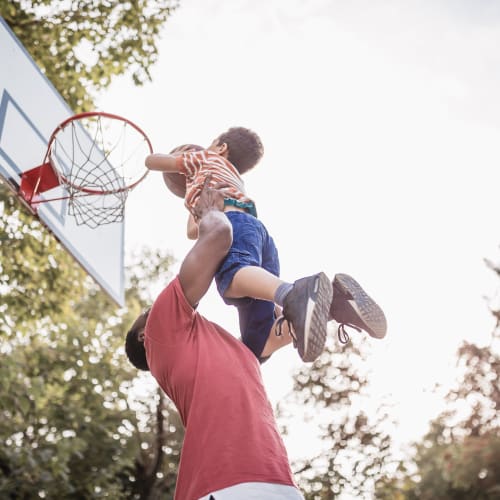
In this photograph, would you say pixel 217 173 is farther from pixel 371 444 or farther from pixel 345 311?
pixel 371 444

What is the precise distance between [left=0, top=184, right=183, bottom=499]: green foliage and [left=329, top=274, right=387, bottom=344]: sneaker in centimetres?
575

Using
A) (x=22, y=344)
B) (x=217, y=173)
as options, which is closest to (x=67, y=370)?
(x=22, y=344)

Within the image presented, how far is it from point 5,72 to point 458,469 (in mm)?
17595

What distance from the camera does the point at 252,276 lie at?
284 cm

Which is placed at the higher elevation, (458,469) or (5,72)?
(458,469)

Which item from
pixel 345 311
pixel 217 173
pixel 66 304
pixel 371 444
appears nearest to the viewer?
pixel 345 311

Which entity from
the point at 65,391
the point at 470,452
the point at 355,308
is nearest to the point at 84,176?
the point at 355,308

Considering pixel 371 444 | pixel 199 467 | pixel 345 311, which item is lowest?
pixel 199 467

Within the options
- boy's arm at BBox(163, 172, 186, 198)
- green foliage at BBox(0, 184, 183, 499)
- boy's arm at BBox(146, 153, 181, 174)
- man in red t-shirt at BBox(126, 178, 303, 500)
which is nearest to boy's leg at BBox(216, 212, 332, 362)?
man in red t-shirt at BBox(126, 178, 303, 500)

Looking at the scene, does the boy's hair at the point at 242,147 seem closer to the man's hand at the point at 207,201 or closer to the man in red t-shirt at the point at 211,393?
the man's hand at the point at 207,201

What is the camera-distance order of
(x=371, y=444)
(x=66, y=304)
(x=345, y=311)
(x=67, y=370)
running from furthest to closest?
(x=371, y=444) → (x=67, y=370) → (x=66, y=304) → (x=345, y=311)

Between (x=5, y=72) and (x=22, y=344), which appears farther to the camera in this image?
(x=22, y=344)

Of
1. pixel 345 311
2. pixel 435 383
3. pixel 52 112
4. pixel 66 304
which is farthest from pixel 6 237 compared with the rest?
pixel 435 383

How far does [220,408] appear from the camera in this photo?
7.47ft
